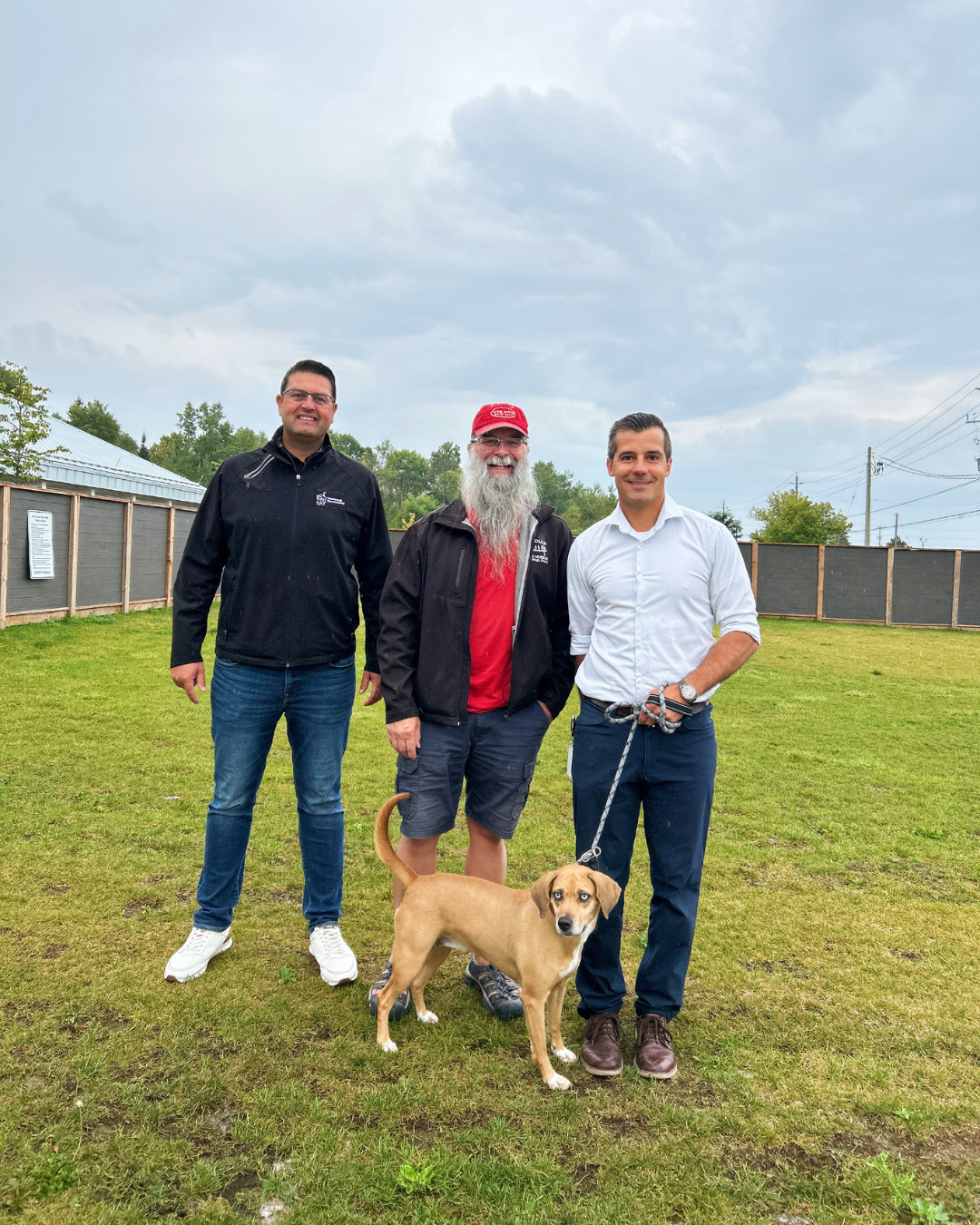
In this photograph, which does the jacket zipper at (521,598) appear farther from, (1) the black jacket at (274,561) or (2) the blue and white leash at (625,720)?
(1) the black jacket at (274,561)

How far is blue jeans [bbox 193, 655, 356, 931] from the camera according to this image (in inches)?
130

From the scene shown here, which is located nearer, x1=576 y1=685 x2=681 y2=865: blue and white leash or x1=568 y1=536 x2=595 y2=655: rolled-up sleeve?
x1=576 y1=685 x2=681 y2=865: blue and white leash

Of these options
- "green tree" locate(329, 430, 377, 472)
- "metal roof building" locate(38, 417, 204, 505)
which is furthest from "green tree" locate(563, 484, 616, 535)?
"metal roof building" locate(38, 417, 204, 505)

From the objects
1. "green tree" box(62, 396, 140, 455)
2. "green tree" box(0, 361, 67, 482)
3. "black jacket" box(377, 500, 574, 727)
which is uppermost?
"green tree" box(62, 396, 140, 455)

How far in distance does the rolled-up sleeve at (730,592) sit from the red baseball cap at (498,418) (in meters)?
1.00

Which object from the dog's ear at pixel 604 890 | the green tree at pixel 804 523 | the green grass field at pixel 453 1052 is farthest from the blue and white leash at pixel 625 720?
the green tree at pixel 804 523

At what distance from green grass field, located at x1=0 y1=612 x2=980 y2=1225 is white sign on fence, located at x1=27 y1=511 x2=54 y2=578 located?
7573 mm

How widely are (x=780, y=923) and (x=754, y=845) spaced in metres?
1.20

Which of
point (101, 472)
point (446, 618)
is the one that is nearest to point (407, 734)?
point (446, 618)

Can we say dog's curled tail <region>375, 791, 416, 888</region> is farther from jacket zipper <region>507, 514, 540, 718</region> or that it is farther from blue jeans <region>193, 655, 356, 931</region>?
jacket zipper <region>507, 514, 540, 718</region>

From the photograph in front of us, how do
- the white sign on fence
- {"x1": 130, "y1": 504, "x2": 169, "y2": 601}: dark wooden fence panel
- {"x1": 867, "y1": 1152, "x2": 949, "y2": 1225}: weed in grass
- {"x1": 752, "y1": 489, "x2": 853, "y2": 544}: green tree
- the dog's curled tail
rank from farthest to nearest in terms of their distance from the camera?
1. {"x1": 752, "y1": 489, "x2": 853, "y2": 544}: green tree
2. {"x1": 130, "y1": 504, "x2": 169, "y2": 601}: dark wooden fence panel
3. the white sign on fence
4. the dog's curled tail
5. {"x1": 867, "y1": 1152, "x2": 949, "y2": 1225}: weed in grass

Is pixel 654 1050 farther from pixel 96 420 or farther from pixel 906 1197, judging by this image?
pixel 96 420

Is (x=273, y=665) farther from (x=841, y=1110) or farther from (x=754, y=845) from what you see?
(x=754, y=845)

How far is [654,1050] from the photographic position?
110 inches
